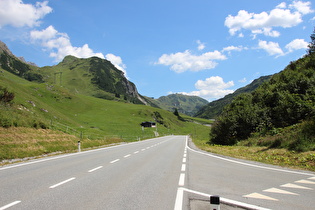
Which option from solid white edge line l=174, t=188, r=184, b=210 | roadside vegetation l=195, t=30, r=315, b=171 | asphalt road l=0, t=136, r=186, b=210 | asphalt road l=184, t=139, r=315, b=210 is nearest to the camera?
solid white edge line l=174, t=188, r=184, b=210

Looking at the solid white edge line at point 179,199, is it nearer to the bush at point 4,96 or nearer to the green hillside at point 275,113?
the green hillside at point 275,113

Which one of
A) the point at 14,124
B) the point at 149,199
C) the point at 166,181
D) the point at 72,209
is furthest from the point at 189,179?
the point at 14,124

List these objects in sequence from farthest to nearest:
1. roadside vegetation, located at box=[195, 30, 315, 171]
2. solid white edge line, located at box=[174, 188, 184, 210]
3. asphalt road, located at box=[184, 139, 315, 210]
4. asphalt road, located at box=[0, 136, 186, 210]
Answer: roadside vegetation, located at box=[195, 30, 315, 171]
asphalt road, located at box=[184, 139, 315, 210]
asphalt road, located at box=[0, 136, 186, 210]
solid white edge line, located at box=[174, 188, 184, 210]

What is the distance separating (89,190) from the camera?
604cm

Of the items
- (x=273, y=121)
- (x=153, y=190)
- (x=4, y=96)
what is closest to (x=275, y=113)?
(x=273, y=121)

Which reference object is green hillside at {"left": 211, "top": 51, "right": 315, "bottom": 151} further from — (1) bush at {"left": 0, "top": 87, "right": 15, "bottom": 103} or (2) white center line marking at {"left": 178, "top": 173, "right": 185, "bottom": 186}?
(1) bush at {"left": 0, "top": 87, "right": 15, "bottom": 103}

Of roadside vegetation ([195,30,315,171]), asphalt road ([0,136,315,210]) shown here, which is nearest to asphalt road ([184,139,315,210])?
asphalt road ([0,136,315,210])

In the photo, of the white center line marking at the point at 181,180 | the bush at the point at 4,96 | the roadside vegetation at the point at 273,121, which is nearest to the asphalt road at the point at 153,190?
the white center line marking at the point at 181,180

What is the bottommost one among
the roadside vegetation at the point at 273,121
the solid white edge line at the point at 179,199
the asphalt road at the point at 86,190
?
the asphalt road at the point at 86,190

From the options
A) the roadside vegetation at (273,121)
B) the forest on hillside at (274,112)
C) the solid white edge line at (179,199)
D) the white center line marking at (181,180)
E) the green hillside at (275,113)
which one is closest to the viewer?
the solid white edge line at (179,199)

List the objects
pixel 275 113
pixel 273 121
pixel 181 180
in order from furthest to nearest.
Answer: pixel 275 113 → pixel 273 121 → pixel 181 180

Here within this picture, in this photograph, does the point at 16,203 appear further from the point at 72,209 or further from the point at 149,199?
the point at 149,199

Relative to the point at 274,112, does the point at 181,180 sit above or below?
below

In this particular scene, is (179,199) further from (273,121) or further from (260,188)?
(273,121)
